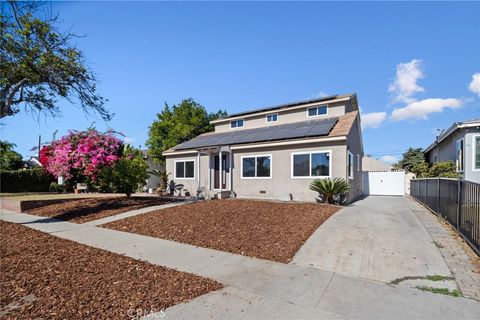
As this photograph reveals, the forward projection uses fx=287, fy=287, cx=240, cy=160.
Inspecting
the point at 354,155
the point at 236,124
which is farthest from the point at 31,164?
the point at 354,155

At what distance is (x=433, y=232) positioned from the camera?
25.6 feet

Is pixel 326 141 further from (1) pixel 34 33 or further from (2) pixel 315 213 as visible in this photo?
(1) pixel 34 33

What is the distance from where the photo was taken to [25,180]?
26.3 m

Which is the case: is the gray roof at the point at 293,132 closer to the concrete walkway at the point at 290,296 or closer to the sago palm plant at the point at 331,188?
the sago palm plant at the point at 331,188

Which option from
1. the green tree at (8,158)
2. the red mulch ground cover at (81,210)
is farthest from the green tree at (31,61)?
the green tree at (8,158)

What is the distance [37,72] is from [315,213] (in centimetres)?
1013

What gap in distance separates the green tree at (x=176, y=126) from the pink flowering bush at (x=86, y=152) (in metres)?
10.4

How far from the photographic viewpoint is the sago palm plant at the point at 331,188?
487 inches

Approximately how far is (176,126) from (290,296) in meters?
27.4

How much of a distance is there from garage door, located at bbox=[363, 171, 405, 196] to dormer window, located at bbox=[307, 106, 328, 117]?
677cm

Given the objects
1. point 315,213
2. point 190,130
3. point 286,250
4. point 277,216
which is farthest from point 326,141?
point 190,130

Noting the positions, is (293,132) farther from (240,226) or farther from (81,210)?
(81,210)

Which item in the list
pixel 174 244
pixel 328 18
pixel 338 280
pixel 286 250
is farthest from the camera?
pixel 328 18

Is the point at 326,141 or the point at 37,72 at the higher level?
the point at 37,72
